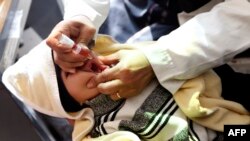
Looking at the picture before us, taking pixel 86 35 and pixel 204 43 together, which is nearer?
pixel 204 43

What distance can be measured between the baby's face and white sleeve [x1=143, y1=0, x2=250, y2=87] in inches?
5.4

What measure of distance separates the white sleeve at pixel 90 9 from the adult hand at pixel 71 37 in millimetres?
25

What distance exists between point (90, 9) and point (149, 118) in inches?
13.5

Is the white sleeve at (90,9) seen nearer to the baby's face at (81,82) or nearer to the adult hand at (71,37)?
the adult hand at (71,37)

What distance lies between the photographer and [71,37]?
863mm

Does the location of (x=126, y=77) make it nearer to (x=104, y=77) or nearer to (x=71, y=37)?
(x=104, y=77)

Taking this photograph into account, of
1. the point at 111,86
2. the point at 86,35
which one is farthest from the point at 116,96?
the point at 86,35

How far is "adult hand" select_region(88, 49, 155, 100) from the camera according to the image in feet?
2.54

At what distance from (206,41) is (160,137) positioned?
23cm

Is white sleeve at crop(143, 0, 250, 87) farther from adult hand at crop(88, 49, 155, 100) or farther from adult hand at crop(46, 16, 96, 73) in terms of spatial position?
adult hand at crop(46, 16, 96, 73)

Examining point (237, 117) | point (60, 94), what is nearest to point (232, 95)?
point (237, 117)

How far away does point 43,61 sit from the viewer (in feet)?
2.68

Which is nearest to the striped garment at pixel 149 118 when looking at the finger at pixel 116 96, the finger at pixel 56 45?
the finger at pixel 116 96

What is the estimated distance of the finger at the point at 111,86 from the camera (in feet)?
2.52
